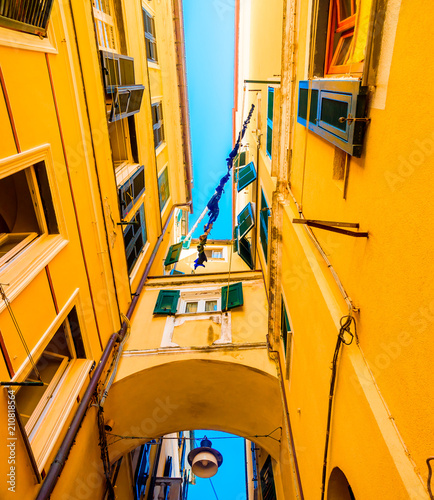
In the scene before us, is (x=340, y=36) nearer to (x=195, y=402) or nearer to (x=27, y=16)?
(x=27, y=16)

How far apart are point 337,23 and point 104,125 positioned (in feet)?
15.0

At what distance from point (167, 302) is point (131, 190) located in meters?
2.81

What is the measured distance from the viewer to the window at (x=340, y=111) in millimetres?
2445

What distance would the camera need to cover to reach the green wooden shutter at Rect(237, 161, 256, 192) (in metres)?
9.33

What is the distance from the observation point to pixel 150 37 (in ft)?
38.1

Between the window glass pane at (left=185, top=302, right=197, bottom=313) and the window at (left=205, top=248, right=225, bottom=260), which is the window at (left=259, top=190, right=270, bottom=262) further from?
the window at (left=205, top=248, right=225, bottom=260)

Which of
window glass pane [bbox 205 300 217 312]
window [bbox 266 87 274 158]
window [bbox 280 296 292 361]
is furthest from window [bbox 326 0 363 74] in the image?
window glass pane [bbox 205 300 217 312]

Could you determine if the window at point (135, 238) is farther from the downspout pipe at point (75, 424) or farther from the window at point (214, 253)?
the window at point (214, 253)

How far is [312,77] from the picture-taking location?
3.92 m

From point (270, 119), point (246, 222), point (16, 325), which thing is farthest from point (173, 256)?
point (16, 325)

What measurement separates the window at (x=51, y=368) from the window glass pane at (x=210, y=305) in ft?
10.6

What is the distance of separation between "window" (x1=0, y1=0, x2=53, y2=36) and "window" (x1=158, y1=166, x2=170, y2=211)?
8.32 metres

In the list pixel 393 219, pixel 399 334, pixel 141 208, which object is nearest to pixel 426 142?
pixel 393 219

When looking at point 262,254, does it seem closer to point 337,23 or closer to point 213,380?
point 213,380
